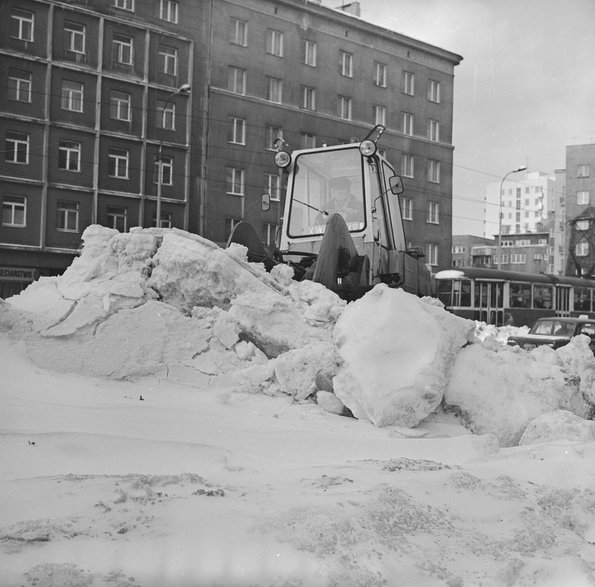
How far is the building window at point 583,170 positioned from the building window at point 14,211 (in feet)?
130

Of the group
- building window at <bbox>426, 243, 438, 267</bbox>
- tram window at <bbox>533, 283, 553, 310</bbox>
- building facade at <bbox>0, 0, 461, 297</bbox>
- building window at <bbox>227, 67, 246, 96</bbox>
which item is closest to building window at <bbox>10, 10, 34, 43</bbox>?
building facade at <bbox>0, 0, 461, 297</bbox>

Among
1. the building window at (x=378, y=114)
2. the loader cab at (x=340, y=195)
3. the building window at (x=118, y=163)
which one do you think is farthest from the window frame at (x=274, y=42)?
the loader cab at (x=340, y=195)

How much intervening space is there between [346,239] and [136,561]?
536cm

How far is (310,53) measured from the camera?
30.7 meters

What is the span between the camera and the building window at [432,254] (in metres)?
34.7

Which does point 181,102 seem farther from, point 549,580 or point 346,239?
point 549,580

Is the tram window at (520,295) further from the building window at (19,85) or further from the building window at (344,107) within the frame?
the building window at (19,85)

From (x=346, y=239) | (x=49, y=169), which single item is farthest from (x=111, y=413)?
(x=49, y=169)

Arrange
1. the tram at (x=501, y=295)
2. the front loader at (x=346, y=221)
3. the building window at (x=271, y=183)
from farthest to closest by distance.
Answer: the building window at (x=271, y=183), the tram at (x=501, y=295), the front loader at (x=346, y=221)

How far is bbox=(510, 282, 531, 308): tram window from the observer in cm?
2386

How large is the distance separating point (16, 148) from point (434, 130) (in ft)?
65.2

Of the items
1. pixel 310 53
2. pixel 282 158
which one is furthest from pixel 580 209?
pixel 282 158

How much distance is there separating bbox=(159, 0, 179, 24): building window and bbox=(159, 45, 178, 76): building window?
1.06 meters

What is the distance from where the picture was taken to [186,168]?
26797 mm
